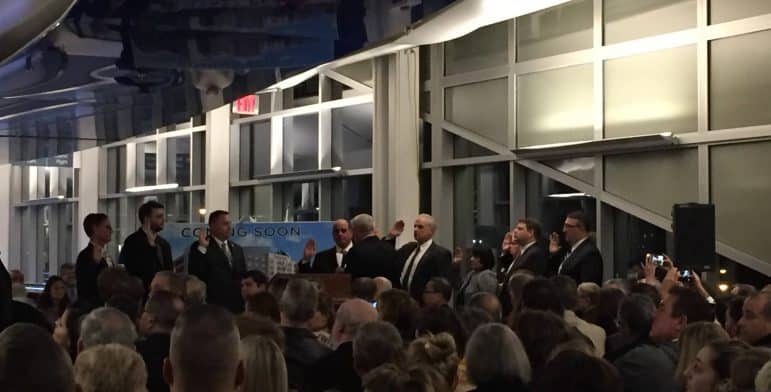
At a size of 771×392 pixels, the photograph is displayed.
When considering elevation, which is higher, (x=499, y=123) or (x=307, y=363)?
(x=499, y=123)

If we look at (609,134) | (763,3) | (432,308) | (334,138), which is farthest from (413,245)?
(334,138)

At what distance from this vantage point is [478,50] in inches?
595

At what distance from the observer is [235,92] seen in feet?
48.9

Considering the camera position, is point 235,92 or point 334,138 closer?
point 235,92

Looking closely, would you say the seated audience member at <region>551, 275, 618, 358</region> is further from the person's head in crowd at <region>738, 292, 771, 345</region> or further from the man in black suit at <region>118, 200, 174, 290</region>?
the man in black suit at <region>118, 200, 174, 290</region>

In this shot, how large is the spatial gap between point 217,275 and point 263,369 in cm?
604

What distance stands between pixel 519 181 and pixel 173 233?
4.37 meters

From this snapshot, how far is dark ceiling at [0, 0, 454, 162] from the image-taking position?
29.3ft

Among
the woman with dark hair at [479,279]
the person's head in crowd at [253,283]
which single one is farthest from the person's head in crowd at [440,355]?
the woman with dark hair at [479,279]

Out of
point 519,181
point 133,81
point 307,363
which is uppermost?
point 133,81

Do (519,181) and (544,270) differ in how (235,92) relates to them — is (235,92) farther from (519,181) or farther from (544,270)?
(544,270)

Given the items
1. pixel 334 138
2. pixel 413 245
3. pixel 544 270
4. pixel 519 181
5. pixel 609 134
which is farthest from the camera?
pixel 334 138

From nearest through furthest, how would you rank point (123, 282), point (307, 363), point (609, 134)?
point (307, 363) → point (123, 282) → point (609, 134)

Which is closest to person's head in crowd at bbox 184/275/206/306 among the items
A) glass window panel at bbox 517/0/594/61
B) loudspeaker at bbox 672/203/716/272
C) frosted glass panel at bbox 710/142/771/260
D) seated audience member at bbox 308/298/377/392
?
seated audience member at bbox 308/298/377/392
